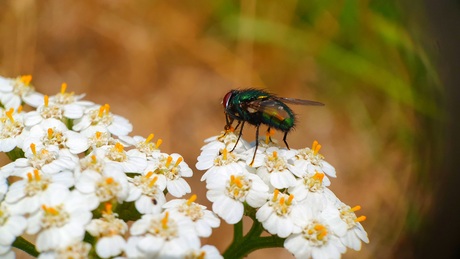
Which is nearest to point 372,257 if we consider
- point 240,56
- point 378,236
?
point 378,236

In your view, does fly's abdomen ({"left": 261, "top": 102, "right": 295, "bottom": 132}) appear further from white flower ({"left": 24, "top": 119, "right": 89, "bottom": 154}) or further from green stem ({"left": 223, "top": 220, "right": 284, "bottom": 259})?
white flower ({"left": 24, "top": 119, "right": 89, "bottom": 154})

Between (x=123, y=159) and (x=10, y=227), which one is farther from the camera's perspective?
(x=123, y=159)

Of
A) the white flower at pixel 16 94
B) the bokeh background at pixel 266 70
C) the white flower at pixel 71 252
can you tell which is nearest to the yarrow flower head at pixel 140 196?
the white flower at pixel 71 252

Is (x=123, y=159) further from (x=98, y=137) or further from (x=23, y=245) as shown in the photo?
(x=23, y=245)

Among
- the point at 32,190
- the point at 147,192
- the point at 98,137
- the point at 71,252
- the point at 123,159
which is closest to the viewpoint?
→ the point at 71,252

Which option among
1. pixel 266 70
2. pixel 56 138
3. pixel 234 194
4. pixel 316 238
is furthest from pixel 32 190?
pixel 266 70

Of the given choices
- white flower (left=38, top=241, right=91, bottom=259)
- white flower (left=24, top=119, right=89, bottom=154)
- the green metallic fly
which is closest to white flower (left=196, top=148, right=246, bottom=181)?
the green metallic fly

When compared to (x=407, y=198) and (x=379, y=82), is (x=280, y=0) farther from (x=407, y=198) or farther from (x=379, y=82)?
(x=407, y=198)

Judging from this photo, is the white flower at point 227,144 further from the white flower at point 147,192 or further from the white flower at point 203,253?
the white flower at point 203,253
